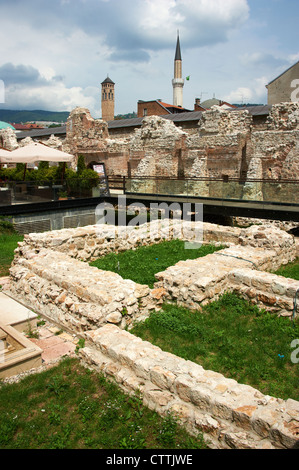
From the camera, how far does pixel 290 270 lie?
9039mm

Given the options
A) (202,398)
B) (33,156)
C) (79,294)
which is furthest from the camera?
(33,156)

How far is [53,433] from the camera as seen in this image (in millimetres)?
3752

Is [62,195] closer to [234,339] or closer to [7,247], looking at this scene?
[7,247]

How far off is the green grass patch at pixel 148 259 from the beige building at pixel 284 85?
26.9 metres

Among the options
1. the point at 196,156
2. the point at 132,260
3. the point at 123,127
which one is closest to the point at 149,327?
Result: the point at 132,260

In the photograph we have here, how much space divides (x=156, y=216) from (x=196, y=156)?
5.97m

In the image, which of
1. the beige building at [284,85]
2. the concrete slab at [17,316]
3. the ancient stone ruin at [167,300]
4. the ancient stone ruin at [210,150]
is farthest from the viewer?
the beige building at [284,85]

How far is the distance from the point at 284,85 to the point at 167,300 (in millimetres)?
33539

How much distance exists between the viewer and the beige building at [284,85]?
3174cm

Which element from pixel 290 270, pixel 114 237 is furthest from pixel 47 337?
pixel 290 270

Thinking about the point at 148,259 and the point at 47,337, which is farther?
the point at 148,259

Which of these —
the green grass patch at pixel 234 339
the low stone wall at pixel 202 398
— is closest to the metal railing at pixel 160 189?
the green grass patch at pixel 234 339

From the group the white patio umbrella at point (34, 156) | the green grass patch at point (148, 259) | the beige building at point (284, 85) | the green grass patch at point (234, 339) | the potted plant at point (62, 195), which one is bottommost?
the green grass patch at point (234, 339)

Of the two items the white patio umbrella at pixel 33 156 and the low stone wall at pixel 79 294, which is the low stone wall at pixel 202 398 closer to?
the low stone wall at pixel 79 294
